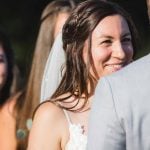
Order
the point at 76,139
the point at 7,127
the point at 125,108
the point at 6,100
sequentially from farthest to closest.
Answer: the point at 6,100
the point at 7,127
the point at 76,139
the point at 125,108

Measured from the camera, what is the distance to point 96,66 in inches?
195

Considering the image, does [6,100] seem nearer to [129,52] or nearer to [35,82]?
[35,82]

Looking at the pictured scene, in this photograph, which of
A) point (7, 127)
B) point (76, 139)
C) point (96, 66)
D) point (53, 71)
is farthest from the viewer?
point (7, 127)

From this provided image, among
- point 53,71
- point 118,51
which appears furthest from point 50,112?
point 53,71

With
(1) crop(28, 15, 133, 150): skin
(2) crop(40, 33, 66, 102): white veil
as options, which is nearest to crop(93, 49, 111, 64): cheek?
(1) crop(28, 15, 133, 150): skin

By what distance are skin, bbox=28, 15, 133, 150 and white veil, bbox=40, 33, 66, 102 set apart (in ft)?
2.70

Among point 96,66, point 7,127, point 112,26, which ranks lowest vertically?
point 7,127

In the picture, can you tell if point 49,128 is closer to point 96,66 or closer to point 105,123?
point 96,66

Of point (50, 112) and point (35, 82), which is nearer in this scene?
point (50, 112)

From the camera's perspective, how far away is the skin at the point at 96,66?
4824 millimetres

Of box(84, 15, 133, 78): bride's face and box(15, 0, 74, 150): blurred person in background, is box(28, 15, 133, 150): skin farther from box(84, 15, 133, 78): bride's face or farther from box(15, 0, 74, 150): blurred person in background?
box(15, 0, 74, 150): blurred person in background

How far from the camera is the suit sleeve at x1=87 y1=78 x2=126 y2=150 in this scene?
3.68 meters

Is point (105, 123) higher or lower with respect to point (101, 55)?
lower

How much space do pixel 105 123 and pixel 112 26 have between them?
4.54 ft
